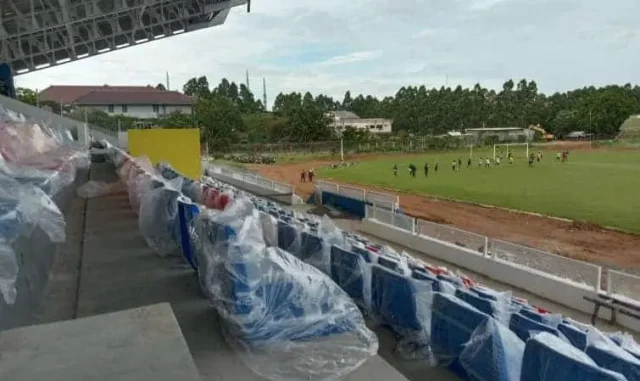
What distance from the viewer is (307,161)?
5159 cm

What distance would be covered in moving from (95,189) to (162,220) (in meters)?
5.39

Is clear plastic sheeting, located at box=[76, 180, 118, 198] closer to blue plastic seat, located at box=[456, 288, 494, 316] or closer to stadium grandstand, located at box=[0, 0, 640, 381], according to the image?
stadium grandstand, located at box=[0, 0, 640, 381]

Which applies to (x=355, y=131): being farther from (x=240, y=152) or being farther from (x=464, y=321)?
(x=464, y=321)

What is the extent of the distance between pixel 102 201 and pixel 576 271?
26.8 feet

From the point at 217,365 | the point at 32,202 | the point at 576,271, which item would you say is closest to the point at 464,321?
the point at 217,365

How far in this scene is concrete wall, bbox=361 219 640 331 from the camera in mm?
8164

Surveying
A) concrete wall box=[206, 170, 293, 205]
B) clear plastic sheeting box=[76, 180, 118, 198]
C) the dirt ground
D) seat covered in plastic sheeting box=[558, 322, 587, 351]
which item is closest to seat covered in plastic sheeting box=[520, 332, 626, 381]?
seat covered in plastic sheeting box=[558, 322, 587, 351]

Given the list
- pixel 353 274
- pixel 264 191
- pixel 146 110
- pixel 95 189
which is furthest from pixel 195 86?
pixel 353 274

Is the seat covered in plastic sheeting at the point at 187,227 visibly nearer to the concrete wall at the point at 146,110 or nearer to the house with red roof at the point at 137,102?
the house with red roof at the point at 137,102

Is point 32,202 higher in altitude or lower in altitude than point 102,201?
higher

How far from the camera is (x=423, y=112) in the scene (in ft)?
282

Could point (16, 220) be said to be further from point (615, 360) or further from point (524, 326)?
point (615, 360)

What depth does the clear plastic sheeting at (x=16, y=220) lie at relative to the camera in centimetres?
303

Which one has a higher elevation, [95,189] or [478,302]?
[95,189]
